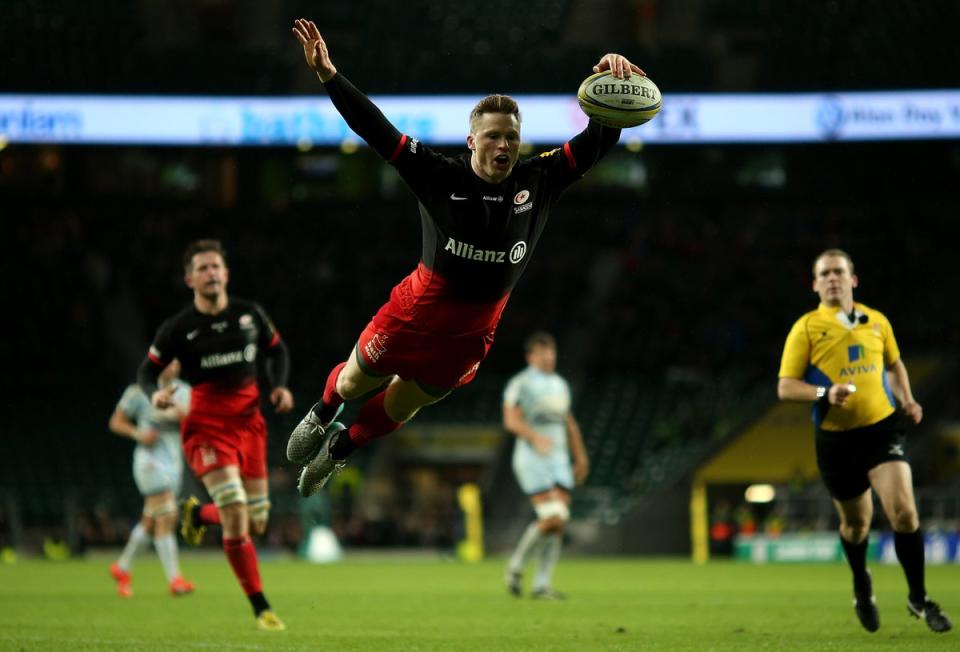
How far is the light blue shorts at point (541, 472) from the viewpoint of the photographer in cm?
1398

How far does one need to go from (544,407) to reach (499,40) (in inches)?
728

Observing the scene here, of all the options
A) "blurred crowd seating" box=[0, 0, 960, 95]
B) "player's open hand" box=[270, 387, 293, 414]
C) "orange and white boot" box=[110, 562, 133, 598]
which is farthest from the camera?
"blurred crowd seating" box=[0, 0, 960, 95]

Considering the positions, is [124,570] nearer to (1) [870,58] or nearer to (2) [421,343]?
(2) [421,343]

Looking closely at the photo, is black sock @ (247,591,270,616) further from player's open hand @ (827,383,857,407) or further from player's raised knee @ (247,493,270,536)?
player's open hand @ (827,383,857,407)

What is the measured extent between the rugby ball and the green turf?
3.03 meters

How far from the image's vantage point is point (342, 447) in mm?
8219

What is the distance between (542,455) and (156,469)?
13.5ft

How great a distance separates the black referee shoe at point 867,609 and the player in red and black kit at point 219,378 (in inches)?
163

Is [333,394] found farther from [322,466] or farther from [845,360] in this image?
[845,360]

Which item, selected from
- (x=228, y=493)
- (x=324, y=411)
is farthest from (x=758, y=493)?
(x=324, y=411)

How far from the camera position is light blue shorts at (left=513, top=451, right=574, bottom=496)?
1398cm

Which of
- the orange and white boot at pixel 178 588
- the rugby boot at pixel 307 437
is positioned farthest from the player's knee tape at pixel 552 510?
the rugby boot at pixel 307 437

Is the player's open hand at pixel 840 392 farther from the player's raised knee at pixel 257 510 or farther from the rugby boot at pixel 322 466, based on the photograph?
the player's raised knee at pixel 257 510

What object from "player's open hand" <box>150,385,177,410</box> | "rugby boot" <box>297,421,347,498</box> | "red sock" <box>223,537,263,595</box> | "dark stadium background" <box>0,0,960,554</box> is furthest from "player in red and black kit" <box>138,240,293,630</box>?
"dark stadium background" <box>0,0,960,554</box>
